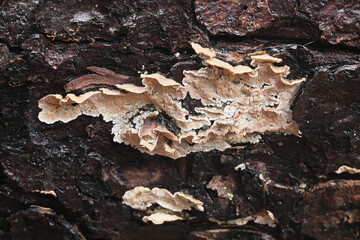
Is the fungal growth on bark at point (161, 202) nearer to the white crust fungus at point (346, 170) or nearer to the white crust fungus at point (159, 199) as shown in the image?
the white crust fungus at point (159, 199)

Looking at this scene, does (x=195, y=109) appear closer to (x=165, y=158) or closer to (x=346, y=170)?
(x=165, y=158)

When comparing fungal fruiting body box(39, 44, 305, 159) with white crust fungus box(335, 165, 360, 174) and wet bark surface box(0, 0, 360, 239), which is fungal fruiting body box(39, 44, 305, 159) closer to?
wet bark surface box(0, 0, 360, 239)

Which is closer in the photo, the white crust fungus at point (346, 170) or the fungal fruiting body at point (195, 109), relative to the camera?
the fungal fruiting body at point (195, 109)

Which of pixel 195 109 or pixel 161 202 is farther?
pixel 161 202

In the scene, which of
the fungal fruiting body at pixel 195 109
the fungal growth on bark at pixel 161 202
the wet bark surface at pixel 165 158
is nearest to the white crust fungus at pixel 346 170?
the wet bark surface at pixel 165 158

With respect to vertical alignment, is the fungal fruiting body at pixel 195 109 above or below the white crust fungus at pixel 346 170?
above

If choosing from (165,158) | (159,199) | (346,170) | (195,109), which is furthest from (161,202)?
(346,170)

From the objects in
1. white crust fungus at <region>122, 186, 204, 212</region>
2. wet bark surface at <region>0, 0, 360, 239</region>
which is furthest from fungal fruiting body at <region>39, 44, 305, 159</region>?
white crust fungus at <region>122, 186, 204, 212</region>
